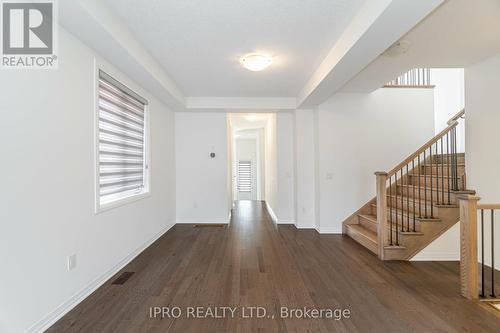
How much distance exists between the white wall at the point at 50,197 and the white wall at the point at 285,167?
3337 mm

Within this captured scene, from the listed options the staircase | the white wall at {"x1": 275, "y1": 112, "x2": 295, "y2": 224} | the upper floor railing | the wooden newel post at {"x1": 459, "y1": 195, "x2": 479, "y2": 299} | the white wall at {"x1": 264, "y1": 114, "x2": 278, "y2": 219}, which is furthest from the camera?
the white wall at {"x1": 264, "y1": 114, "x2": 278, "y2": 219}

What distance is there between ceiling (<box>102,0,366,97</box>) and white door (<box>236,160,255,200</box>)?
23.6 ft

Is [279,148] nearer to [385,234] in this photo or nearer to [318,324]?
[385,234]

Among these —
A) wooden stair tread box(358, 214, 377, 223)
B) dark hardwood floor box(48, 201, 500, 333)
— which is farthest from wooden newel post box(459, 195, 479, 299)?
wooden stair tread box(358, 214, 377, 223)

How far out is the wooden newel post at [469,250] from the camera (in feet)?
7.47

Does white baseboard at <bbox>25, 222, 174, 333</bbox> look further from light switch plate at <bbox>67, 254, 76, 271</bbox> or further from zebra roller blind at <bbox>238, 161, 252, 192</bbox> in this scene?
zebra roller blind at <bbox>238, 161, 252, 192</bbox>

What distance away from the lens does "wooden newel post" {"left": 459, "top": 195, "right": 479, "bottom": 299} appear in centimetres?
228

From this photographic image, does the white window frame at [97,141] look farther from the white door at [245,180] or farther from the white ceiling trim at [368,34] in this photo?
the white door at [245,180]

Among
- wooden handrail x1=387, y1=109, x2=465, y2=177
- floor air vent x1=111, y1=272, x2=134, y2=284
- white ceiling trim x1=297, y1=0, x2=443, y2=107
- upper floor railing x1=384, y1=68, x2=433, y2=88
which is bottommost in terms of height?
floor air vent x1=111, y1=272, x2=134, y2=284

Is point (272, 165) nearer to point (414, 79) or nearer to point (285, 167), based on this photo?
point (285, 167)

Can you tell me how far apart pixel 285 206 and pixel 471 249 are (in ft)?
10.9

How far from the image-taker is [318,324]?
1921mm

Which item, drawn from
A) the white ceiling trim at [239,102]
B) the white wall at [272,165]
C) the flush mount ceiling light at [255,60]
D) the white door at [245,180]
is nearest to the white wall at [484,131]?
the white ceiling trim at [239,102]

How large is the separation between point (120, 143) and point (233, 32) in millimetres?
1980
